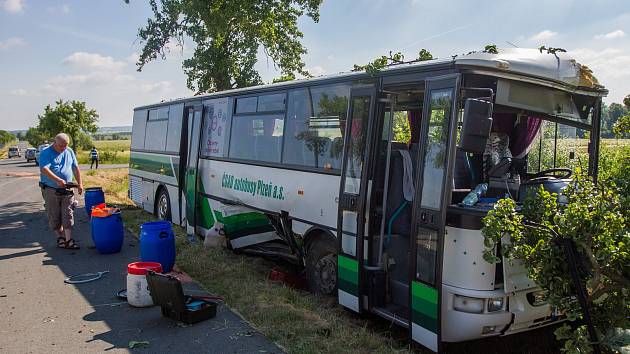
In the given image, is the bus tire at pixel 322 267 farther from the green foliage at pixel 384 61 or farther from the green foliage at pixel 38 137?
the green foliage at pixel 38 137

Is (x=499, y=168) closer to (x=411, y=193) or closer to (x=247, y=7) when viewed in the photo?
(x=411, y=193)

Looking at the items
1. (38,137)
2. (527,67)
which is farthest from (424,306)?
(38,137)

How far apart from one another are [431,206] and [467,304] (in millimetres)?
926

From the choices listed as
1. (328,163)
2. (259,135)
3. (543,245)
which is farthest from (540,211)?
(259,135)

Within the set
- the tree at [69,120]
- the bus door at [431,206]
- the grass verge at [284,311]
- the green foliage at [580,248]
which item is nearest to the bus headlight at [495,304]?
the bus door at [431,206]

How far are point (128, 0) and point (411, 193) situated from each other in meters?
17.5

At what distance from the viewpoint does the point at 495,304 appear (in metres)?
4.52

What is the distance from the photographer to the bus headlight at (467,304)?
447 cm

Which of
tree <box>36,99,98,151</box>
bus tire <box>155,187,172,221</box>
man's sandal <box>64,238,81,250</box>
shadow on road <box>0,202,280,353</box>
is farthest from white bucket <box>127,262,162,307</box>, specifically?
tree <box>36,99,98,151</box>

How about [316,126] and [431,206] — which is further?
[316,126]

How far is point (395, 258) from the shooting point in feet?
18.4

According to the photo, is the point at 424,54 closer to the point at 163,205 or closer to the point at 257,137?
the point at 257,137

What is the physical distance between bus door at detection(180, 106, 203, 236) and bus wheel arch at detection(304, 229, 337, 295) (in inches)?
160

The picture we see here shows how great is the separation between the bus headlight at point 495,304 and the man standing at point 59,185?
24.4 feet
